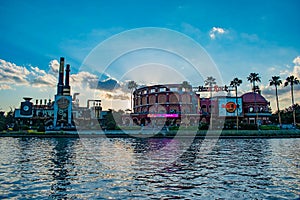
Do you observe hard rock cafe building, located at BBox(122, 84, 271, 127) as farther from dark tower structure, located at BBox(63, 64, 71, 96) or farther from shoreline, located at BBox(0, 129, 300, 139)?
dark tower structure, located at BBox(63, 64, 71, 96)

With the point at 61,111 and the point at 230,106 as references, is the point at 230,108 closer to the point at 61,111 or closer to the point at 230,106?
the point at 230,106

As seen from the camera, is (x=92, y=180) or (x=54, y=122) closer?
(x=92, y=180)

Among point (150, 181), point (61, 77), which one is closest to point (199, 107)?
point (61, 77)

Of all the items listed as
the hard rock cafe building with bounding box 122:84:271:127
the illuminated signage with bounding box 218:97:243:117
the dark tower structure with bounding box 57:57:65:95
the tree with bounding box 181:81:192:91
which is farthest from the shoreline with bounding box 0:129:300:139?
the dark tower structure with bounding box 57:57:65:95

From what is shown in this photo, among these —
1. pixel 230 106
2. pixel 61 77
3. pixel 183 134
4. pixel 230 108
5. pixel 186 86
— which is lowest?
pixel 183 134

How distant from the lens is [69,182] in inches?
621

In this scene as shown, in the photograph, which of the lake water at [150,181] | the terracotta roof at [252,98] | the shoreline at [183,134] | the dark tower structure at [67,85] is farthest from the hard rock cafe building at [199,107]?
the lake water at [150,181]

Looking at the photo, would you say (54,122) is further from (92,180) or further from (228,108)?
(92,180)

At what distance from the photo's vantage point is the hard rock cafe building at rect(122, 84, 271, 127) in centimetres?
9961

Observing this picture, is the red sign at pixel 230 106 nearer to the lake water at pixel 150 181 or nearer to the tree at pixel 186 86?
the tree at pixel 186 86

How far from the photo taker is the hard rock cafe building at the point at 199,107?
99.6 meters

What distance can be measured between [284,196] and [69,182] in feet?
39.6

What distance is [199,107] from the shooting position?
4021 inches

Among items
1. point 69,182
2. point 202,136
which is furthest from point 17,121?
point 69,182
